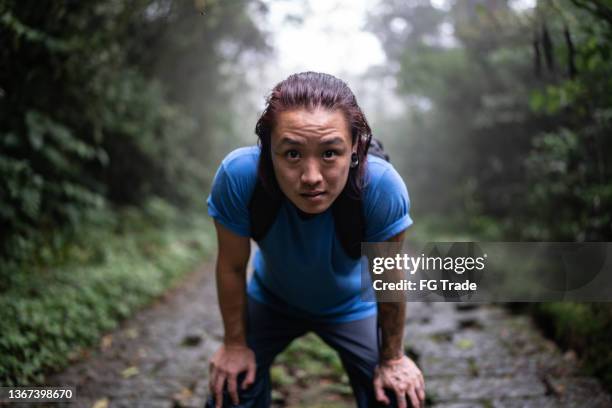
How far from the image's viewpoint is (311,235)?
200cm

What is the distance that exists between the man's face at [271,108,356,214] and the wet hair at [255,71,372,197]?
33 mm

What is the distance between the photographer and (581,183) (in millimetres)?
4602

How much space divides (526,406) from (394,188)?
197 centimetres

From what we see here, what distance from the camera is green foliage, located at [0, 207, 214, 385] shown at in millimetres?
3256

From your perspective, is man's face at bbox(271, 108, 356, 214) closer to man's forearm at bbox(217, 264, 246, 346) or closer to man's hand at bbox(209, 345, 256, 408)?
man's forearm at bbox(217, 264, 246, 346)

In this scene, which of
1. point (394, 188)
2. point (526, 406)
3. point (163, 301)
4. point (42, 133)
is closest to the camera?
point (394, 188)

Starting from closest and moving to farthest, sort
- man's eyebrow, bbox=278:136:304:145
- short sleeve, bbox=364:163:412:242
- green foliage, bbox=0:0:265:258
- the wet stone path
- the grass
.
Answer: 1. man's eyebrow, bbox=278:136:304:145
2. short sleeve, bbox=364:163:412:242
3. the wet stone path
4. the grass
5. green foliage, bbox=0:0:265:258

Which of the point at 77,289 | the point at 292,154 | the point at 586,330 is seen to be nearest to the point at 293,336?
the point at 292,154

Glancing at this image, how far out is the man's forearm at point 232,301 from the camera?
207cm

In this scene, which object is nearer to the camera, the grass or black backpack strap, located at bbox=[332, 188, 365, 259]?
black backpack strap, located at bbox=[332, 188, 365, 259]

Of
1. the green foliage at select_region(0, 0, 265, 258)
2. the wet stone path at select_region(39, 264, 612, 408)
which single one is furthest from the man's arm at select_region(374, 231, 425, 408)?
the green foliage at select_region(0, 0, 265, 258)

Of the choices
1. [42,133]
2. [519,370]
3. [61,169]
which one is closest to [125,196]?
[61,169]

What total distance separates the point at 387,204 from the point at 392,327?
57 cm

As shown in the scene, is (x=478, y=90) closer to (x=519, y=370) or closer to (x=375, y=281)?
(x=519, y=370)
